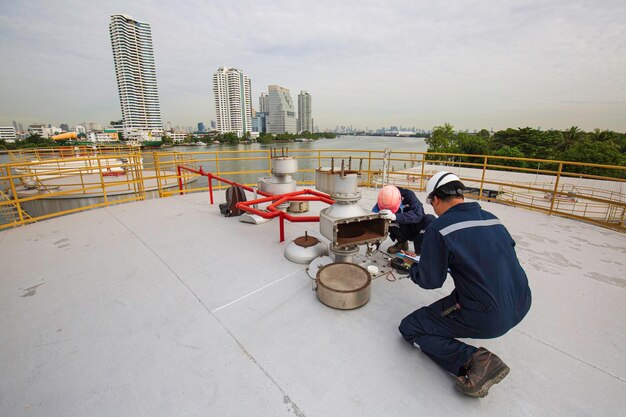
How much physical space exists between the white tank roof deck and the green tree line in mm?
38257

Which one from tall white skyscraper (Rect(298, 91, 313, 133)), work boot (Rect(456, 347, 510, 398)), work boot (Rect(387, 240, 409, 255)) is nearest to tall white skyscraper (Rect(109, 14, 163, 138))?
tall white skyscraper (Rect(298, 91, 313, 133))

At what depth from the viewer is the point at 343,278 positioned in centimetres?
281

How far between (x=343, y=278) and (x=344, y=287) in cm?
14

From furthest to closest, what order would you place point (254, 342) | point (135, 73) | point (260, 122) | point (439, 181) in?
point (260, 122)
point (135, 73)
point (254, 342)
point (439, 181)

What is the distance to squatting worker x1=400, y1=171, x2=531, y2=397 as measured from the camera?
1707 millimetres

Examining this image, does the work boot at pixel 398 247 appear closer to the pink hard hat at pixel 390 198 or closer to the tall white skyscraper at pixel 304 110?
the pink hard hat at pixel 390 198

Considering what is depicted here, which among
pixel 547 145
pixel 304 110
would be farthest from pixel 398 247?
pixel 304 110

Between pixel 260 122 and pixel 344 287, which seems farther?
pixel 260 122

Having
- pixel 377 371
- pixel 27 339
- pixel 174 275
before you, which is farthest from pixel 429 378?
pixel 27 339

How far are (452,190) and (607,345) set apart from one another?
1922 millimetres

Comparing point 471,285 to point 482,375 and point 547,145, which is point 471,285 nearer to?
point 482,375

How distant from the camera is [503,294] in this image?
5.60ft

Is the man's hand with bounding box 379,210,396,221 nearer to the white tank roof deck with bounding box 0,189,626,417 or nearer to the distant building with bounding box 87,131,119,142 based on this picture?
the white tank roof deck with bounding box 0,189,626,417

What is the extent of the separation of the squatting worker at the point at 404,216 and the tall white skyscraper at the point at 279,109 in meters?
132
